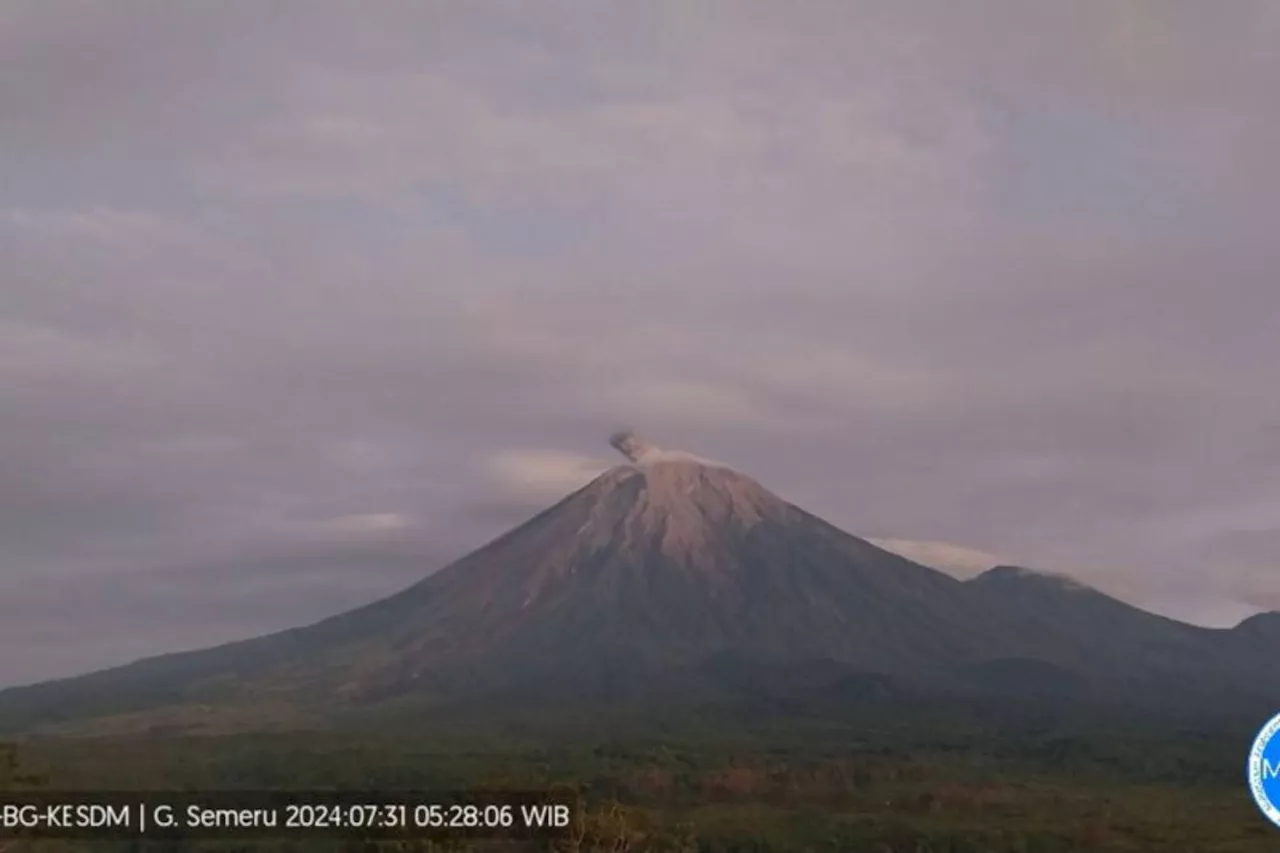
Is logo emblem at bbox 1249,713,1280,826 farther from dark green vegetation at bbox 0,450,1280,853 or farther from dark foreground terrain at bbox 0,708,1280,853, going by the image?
dark foreground terrain at bbox 0,708,1280,853

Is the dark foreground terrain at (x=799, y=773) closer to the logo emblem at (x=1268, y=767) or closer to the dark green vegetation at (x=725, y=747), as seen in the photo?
the dark green vegetation at (x=725, y=747)

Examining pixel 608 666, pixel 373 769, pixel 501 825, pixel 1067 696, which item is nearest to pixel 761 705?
pixel 608 666

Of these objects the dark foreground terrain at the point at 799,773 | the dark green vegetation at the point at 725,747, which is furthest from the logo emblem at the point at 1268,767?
the dark foreground terrain at the point at 799,773

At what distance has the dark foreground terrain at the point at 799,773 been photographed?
80.2 m

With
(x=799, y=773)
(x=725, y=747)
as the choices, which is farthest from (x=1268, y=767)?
(x=725, y=747)

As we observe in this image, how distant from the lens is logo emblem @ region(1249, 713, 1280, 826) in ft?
93.5

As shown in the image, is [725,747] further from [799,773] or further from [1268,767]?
[1268,767]

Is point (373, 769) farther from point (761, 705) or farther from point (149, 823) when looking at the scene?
point (761, 705)

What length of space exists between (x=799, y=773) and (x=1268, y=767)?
3143 inches

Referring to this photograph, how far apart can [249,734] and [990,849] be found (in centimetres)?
8238

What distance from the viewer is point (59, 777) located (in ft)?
310

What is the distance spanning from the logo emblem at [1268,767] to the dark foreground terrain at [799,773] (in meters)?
25.7

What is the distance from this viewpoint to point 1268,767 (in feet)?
95.1

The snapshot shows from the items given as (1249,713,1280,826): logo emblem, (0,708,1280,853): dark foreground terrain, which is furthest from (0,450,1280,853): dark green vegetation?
(1249,713,1280,826): logo emblem
